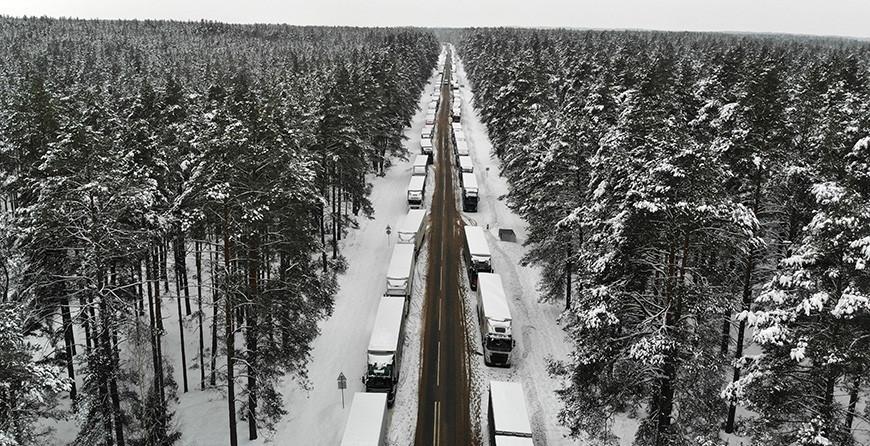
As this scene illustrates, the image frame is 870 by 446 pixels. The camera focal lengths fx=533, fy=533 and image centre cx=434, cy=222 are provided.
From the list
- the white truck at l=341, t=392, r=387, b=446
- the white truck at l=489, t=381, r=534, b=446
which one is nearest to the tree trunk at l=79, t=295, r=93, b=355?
the white truck at l=341, t=392, r=387, b=446

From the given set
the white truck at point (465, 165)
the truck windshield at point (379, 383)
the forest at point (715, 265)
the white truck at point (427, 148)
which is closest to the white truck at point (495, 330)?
the forest at point (715, 265)

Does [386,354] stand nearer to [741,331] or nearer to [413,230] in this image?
[413,230]

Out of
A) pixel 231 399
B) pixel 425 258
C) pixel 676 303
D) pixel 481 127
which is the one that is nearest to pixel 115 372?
pixel 231 399

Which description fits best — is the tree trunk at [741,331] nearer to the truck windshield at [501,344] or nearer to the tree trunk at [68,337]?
the truck windshield at [501,344]

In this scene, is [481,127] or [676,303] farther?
[481,127]

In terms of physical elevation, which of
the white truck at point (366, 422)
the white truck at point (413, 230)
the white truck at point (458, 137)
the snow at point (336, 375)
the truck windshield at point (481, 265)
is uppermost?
the white truck at point (458, 137)

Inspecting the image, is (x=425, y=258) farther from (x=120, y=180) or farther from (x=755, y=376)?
(x=755, y=376)

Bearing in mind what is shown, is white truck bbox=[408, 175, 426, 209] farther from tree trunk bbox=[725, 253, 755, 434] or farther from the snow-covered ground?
tree trunk bbox=[725, 253, 755, 434]
